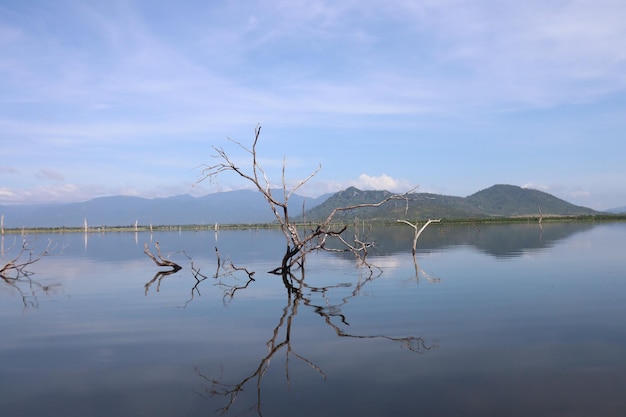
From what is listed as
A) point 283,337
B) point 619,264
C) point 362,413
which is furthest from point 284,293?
point 619,264

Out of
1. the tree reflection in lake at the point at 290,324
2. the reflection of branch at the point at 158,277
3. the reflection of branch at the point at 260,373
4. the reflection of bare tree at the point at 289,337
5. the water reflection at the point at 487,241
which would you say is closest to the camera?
the reflection of branch at the point at 260,373

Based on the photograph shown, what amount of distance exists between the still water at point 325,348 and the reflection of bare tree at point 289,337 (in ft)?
0.18

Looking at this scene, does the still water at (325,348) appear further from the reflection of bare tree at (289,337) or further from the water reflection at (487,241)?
the water reflection at (487,241)

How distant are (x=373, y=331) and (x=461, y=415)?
6.64m

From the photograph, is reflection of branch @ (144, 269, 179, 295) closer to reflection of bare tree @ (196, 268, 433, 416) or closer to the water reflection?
reflection of bare tree @ (196, 268, 433, 416)

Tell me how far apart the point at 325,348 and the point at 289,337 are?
5.84 ft

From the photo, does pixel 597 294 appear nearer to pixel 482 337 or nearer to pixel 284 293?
pixel 482 337

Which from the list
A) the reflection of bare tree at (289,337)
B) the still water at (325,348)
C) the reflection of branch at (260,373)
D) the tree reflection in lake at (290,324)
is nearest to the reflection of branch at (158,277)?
the still water at (325,348)

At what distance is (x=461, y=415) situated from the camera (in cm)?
923

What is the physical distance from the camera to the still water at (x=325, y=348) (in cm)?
1011

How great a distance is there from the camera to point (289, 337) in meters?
15.5

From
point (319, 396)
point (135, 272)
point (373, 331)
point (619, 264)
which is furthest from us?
point (135, 272)

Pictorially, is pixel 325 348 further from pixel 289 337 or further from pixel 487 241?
pixel 487 241

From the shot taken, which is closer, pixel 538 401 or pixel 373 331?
pixel 538 401
